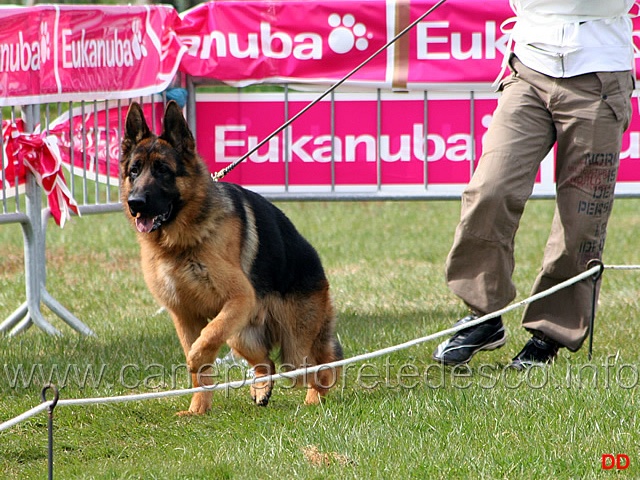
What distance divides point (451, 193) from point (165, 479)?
3.77 m

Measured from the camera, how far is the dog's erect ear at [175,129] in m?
4.64

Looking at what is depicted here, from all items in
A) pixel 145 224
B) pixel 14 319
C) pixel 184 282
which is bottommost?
pixel 14 319

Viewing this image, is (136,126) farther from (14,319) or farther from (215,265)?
(14,319)

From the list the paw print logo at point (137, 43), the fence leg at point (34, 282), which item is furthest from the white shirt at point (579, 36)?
the fence leg at point (34, 282)

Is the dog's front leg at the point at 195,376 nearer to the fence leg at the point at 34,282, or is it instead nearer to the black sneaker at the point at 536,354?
the black sneaker at the point at 536,354

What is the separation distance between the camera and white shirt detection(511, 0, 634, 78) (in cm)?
491

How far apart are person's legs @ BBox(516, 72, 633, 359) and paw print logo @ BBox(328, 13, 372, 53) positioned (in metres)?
2.06

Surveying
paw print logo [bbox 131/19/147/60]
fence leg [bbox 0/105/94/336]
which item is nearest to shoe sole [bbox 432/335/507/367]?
fence leg [bbox 0/105/94/336]

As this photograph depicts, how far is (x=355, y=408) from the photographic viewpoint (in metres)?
4.54

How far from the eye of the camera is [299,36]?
22.2 ft

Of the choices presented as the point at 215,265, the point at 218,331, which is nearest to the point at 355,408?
the point at 218,331

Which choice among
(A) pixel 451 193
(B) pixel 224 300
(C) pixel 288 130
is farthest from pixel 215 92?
(B) pixel 224 300
